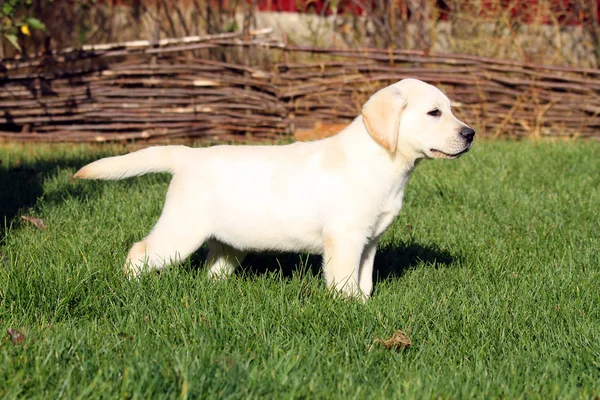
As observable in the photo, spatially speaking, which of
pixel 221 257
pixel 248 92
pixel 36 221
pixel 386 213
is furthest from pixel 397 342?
pixel 248 92

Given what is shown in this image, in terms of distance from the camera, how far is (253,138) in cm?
911

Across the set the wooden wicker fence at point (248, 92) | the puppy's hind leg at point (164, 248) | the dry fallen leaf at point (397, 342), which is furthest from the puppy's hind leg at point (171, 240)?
the wooden wicker fence at point (248, 92)

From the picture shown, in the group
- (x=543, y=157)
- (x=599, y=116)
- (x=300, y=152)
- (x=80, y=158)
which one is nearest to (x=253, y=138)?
(x=80, y=158)

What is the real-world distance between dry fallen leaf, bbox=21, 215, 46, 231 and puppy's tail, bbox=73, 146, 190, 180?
3.80ft

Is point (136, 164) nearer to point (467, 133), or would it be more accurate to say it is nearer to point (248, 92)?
point (467, 133)

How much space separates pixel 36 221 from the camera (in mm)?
4848

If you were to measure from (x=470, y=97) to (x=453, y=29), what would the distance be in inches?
134

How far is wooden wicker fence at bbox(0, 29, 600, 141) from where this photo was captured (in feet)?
29.0

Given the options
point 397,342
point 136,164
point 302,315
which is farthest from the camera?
point 136,164

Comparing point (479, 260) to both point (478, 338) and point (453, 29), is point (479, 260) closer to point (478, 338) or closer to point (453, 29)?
point (478, 338)

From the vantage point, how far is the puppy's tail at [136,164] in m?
3.79

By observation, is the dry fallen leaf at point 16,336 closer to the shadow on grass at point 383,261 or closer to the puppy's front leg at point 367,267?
the shadow on grass at point 383,261

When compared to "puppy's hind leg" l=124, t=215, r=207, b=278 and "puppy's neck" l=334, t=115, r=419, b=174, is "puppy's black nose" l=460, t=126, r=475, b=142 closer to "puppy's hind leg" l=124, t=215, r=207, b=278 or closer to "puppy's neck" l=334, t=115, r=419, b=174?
"puppy's neck" l=334, t=115, r=419, b=174

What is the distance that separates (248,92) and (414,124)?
5.59 m
